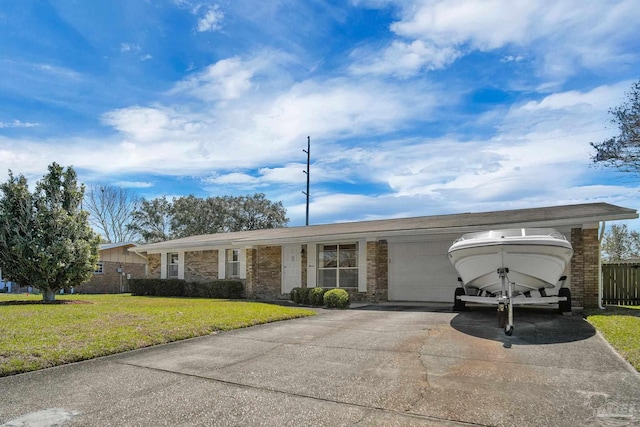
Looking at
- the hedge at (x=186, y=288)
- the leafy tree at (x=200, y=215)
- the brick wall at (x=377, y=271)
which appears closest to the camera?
the brick wall at (x=377, y=271)

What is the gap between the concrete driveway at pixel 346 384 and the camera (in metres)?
3.84

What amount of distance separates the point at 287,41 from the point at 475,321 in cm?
790

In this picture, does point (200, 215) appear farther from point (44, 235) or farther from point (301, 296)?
point (301, 296)

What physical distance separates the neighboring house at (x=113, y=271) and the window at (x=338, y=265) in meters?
15.5

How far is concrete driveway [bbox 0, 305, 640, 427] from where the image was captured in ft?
12.6

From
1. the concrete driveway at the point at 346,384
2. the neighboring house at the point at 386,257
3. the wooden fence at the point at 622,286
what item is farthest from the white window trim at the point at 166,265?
the wooden fence at the point at 622,286

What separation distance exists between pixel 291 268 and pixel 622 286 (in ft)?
37.0

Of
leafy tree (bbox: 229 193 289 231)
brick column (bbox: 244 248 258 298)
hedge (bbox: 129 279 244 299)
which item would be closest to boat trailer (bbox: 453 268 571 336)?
brick column (bbox: 244 248 258 298)

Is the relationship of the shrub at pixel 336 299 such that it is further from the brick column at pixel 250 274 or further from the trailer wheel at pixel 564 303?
the brick column at pixel 250 274

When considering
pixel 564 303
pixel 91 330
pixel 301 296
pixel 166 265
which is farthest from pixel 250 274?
pixel 564 303

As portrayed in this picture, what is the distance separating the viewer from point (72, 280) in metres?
14.8

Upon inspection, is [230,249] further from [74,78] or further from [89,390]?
[89,390]

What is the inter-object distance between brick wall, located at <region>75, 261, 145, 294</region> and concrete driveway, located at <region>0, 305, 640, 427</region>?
2385 cm

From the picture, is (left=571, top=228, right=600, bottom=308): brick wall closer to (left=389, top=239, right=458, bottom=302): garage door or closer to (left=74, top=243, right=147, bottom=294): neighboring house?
(left=389, top=239, right=458, bottom=302): garage door
